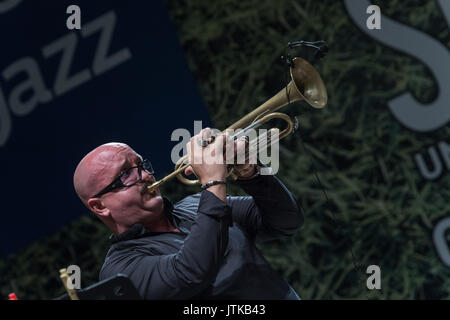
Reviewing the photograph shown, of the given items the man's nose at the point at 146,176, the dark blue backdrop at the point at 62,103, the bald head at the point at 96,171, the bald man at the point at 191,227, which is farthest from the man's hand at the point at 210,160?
the dark blue backdrop at the point at 62,103

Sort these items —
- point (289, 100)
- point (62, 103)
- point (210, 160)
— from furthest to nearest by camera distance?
1. point (62, 103)
2. point (289, 100)
3. point (210, 160)

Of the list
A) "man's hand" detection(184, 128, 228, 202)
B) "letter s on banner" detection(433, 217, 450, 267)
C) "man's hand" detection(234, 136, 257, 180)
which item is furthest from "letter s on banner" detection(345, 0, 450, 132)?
"man's hand" detection(184, 128, 228, 202)

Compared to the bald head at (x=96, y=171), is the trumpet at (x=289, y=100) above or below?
above

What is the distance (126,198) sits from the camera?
2.37 metres

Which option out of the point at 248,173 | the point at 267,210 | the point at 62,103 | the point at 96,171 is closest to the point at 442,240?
the point at 267,210

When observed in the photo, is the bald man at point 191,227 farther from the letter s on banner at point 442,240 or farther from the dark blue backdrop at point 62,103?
the letter s on banner at point 442,240

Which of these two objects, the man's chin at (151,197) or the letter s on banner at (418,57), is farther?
the letter s on banner at (418,57)

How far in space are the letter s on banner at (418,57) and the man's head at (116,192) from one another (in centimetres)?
224

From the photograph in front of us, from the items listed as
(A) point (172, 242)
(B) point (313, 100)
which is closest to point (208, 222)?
(A) point (172, 242)

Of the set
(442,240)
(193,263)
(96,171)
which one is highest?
(96,171)

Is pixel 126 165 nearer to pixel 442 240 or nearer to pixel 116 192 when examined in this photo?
pixel 116 192

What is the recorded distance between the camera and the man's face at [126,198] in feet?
7.78

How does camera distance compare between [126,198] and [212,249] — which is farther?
[126,198]

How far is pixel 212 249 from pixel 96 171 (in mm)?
648
